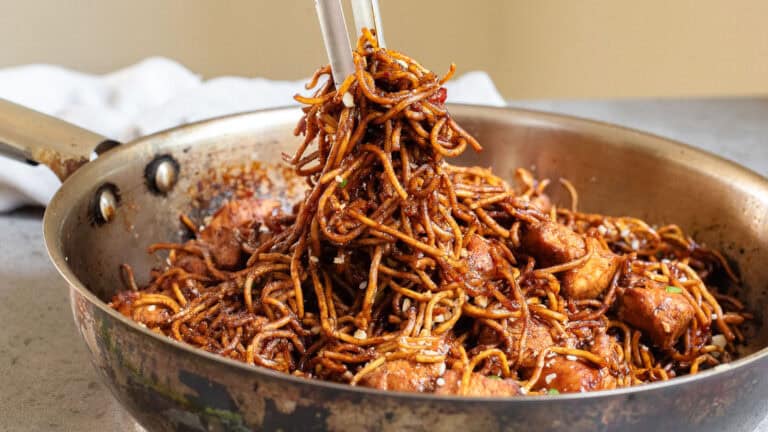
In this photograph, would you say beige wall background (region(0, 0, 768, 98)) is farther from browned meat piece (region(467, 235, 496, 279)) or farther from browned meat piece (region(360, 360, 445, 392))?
browned meat piece (region(360, 360, 445, 392))

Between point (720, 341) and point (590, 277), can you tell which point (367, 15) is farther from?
point (720, 341)

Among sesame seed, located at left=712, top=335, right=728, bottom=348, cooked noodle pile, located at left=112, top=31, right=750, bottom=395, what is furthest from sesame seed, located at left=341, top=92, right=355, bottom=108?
sesame seed, located at left=712, top=335, right=728, bottom=348

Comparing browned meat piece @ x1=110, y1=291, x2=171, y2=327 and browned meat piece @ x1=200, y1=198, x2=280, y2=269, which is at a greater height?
browned meat piece @ x1=200, y1=198, x2=280, y2=269

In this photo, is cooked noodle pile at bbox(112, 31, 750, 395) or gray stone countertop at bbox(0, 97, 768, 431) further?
gray stone countertop at bbox(0, 97, 768, 431)

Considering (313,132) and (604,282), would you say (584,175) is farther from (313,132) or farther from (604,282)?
(313,132)

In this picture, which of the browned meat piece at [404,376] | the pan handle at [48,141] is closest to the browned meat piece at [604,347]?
the browned meat piece at [404,376]

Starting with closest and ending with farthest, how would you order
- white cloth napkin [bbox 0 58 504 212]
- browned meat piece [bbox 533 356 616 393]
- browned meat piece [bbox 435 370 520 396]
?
1. browned meat piece [bbox 435 370 520 396]
2. browned meat piece [bbox 533 356 616 393]
3. white cloth napkin [bbox 0 58 504 212]
